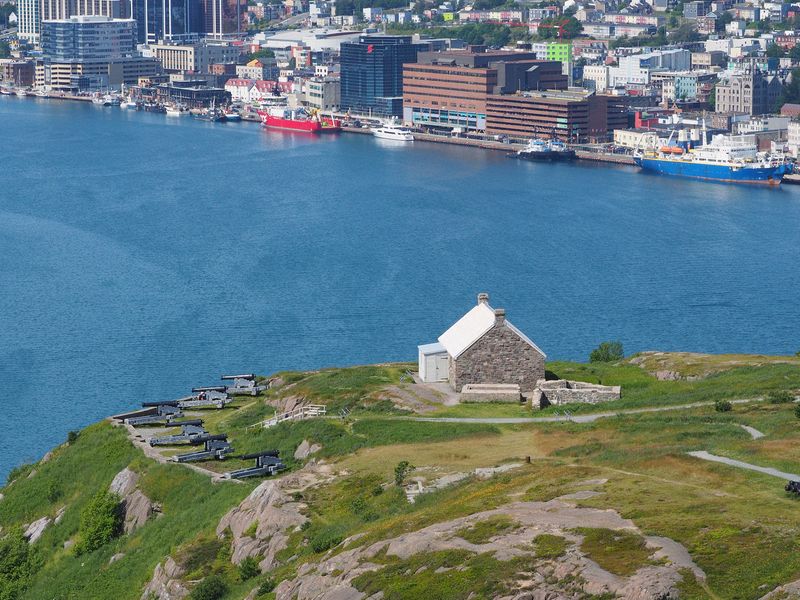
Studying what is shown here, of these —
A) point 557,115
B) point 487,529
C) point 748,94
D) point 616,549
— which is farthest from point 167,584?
point 748,94

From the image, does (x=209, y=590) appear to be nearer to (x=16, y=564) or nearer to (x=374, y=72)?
(x=16, y=564)

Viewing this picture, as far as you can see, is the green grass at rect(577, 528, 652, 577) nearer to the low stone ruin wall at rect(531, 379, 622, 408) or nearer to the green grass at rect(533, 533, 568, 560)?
the green grass at rect(533, 533, 568, 560)

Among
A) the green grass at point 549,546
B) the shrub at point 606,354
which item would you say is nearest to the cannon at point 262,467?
the green grass at point 549,546

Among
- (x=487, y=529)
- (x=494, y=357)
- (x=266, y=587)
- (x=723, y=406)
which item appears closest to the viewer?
(x=487, y=529)

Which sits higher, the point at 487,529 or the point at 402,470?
the point at 487,529

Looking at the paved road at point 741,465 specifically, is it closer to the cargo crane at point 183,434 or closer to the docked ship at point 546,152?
the cargo crane at point 183,434

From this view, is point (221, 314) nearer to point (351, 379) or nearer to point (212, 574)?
point (351, 379)
